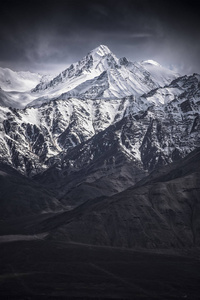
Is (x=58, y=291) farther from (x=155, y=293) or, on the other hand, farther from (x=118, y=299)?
(x=155, y=293)

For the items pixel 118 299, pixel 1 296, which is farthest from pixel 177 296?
pixel 1 296

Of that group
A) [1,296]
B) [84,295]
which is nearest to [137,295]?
[84,295]

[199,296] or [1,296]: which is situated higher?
[1,296]

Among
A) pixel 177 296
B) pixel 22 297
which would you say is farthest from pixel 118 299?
pixel 22 297

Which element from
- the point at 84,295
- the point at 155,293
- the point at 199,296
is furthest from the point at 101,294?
the point at 199,296

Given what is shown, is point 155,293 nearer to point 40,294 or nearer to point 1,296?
point 40,294

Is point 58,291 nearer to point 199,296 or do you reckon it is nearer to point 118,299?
point 118,299

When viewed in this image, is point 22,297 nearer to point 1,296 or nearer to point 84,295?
point 1,296
